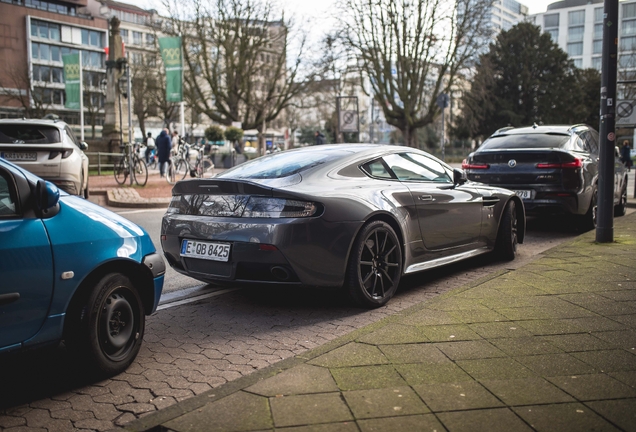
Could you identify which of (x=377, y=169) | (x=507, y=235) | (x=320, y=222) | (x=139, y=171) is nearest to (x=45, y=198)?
(x=320, y=222)

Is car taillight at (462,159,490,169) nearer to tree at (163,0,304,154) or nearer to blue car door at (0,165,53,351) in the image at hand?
blue car door at (0,165,53,351)

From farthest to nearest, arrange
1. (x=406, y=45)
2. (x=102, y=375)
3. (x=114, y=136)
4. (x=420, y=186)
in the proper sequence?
1. (x=406, y=45)
2. (x=114, y=136)
3. (x=420, y=186)
4. (x=102, y=375)

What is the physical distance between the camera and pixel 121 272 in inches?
155

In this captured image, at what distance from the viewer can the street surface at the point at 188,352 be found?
11.1 ft

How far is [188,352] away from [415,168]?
3105 millimetres

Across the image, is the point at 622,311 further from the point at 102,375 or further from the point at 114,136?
the point at 114,136

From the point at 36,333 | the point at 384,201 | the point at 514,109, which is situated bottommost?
the point at 36,333

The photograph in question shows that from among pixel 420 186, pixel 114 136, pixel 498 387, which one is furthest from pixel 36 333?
pixel 114 136

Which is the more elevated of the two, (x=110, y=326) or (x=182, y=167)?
(x=182, y=167)

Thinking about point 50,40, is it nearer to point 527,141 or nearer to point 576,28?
point 576,28

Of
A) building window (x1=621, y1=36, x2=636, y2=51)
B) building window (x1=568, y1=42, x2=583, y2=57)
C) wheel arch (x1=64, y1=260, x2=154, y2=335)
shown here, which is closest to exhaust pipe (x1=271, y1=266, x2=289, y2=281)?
wheel arch (x1=64, y1=260, x2=154, y2=335)

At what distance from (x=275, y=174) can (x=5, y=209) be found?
2470 millimetres

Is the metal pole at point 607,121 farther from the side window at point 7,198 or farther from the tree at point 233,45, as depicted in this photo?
the tree at point 233,45

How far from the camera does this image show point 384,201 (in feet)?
18.3
